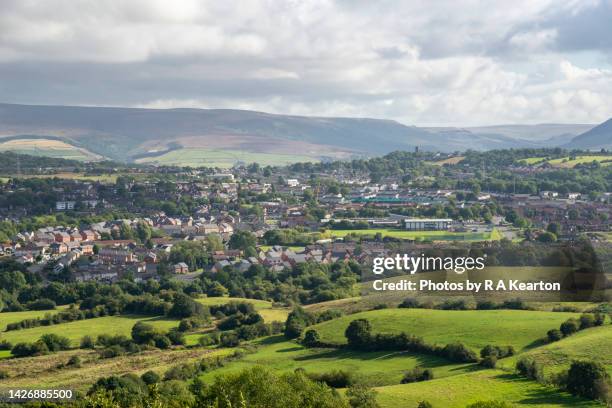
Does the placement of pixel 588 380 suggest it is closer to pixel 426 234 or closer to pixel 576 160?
pixel 426 234

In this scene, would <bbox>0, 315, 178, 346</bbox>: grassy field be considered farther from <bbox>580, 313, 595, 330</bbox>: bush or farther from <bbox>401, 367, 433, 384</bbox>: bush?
<bbox>580, 313, 595, 330</bbox>: bush

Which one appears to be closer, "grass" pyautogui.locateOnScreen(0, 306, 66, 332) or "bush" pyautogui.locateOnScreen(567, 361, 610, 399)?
"bush" pyautogui.locateOnScreen(567, 361, 610, 399)

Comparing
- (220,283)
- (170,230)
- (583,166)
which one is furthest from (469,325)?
(583,166)

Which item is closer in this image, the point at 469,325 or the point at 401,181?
the point at 469,325

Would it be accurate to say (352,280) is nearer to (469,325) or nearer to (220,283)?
(220,283)

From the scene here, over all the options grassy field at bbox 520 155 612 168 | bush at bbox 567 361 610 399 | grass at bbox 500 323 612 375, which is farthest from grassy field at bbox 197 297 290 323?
grassy field at bbox 520 155 612 168

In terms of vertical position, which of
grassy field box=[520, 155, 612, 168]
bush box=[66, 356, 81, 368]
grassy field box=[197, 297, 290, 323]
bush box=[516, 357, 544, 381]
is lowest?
bush box=[66, 356, 81, 368]
